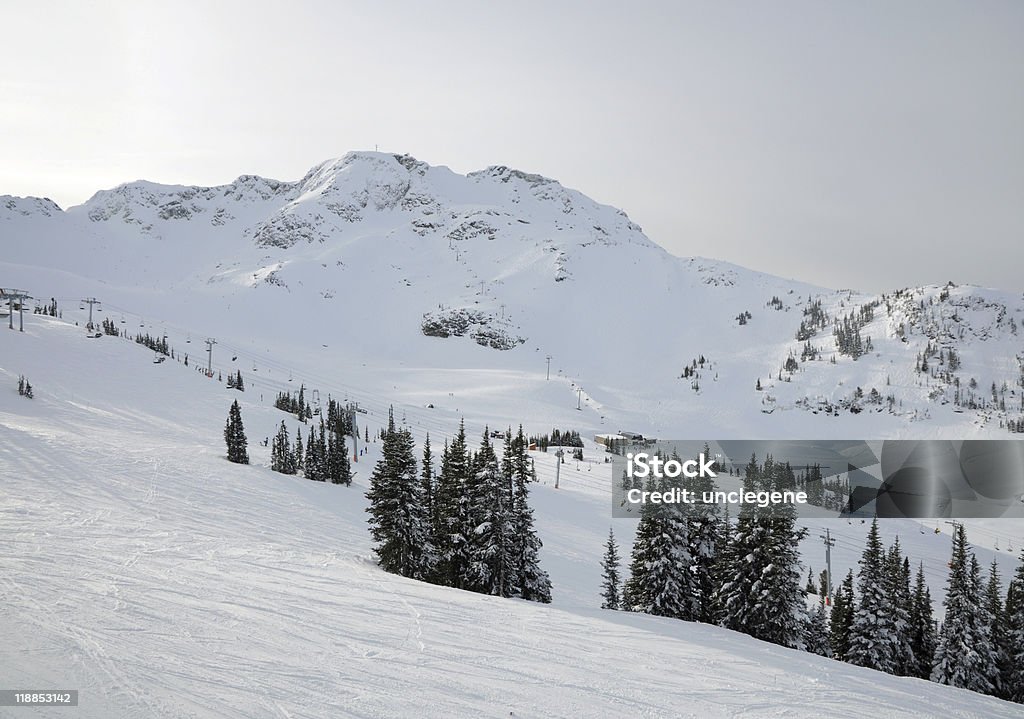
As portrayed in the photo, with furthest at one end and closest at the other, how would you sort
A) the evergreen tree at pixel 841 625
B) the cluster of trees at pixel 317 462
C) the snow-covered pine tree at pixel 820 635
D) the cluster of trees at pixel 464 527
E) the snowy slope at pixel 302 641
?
the cluster of trees at pixel 317 462 → the snow-covered pine tree at pixel 820 635 → the evergreen tree at pixel 841 625 → the cluster of trees at pixel 464 527 → the snowy slope at pixel 302 641

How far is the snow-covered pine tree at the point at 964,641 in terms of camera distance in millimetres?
26578

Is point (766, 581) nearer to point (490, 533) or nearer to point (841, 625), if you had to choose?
point (490, 533)

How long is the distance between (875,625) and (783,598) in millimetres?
7872

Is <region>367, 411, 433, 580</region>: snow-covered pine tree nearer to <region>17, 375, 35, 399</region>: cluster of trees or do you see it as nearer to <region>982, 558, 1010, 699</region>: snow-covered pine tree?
<region>982, 558, 1010, 699</region>: snow-covered pine tree

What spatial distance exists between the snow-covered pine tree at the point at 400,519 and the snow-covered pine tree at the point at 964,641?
24464 millimetres

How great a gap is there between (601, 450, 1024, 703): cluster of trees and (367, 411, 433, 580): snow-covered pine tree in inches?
398

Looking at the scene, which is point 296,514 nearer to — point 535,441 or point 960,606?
point 960,606

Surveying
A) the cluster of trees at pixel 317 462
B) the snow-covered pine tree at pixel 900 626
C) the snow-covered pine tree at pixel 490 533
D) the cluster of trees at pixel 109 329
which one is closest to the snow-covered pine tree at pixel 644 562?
the snow-covered pine tree at pixel 490 533

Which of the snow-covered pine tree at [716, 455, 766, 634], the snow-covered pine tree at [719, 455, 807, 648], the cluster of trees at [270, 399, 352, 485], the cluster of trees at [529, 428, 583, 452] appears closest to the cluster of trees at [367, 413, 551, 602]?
the snow-covered pine tree at [716, 455, 766, 634]

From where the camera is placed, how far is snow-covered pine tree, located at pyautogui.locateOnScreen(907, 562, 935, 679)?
29500 millimetres

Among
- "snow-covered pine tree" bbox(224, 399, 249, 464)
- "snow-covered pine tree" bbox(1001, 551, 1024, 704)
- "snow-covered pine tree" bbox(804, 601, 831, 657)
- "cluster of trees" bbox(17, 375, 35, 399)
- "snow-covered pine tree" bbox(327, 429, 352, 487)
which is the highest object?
"cluster of trees" bbox(17, 375, 35, 399)

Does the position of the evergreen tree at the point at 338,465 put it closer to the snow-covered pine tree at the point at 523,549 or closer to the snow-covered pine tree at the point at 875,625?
the snow-covered pine tree at the point at 523,549

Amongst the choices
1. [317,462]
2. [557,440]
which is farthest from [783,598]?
[557,440]

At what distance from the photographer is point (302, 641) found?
1204cm
